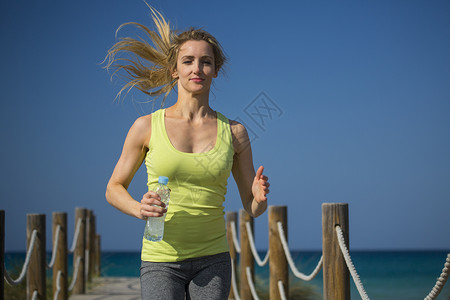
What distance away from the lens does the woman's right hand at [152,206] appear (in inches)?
94.7

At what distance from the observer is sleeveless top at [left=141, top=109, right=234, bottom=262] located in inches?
105

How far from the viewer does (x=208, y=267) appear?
2.68m

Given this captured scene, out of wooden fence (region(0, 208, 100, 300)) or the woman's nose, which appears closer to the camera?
the woman's nose

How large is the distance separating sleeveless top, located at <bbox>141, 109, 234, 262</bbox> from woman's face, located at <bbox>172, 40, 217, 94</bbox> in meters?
0.31

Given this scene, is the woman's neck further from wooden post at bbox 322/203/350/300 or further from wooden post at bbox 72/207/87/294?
wooden post at bbox 72/207/87/294

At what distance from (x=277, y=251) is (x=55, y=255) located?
11.0ft

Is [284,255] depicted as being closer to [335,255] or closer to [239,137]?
[335,255]

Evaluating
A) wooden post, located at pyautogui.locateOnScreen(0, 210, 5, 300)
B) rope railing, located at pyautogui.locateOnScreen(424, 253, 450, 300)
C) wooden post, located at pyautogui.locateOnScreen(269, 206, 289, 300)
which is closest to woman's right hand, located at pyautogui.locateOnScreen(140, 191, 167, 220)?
rope railing, located at pyautogui.locateOnScreen(424, 253, 450, 300)

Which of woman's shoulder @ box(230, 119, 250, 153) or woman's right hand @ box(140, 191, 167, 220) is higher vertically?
woman's shoulder @ box(230, 119, 250, 153)

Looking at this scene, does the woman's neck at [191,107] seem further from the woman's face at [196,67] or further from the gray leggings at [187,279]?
the gray leggings at [187,279]

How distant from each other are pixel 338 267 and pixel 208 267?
1.25 m

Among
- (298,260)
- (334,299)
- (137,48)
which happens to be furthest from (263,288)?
(137,48)

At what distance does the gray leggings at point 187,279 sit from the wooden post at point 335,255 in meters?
1.12

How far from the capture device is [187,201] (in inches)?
106
